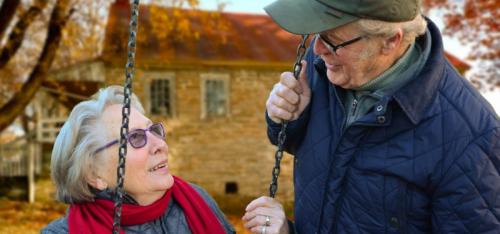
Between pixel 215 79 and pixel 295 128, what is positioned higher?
pixel 295 128

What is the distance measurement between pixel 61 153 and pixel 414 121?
4.60ft

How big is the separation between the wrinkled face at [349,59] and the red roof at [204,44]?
1261 centimetres

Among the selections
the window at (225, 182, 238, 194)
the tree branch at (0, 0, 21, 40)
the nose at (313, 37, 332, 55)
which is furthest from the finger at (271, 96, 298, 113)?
the window at (225, 182, 238, 194)

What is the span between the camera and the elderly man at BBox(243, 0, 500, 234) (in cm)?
180

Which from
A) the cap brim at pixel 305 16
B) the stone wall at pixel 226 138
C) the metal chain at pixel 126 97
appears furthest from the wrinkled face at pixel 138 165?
A: the stone wall at pixel 226 138

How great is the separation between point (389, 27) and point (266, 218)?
859 mm

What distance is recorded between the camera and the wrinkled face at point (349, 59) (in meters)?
1.86

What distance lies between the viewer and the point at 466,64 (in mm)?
18391

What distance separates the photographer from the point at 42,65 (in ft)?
37.3

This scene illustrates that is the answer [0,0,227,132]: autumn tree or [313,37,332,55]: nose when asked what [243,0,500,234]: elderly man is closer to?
[313,37,332,55]: nose

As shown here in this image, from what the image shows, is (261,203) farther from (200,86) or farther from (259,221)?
(200,86)

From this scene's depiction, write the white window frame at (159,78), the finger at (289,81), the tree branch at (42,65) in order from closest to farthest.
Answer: the finger at (289,81), the tree branch at (42,65), the white window frame at (159,78)

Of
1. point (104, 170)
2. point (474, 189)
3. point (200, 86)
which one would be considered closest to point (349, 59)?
point (474, 189)

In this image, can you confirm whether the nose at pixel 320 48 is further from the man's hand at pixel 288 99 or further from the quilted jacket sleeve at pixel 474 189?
the quilted jacket sleeve at pixel 474 189
